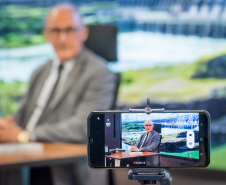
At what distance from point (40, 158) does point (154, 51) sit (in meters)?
2.86

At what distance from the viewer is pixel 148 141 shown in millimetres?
1107

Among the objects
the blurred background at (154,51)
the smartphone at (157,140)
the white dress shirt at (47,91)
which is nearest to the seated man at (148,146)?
the smartphone at (157,140)

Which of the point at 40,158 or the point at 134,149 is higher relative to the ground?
the point at 134,149

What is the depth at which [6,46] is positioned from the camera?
5172mm

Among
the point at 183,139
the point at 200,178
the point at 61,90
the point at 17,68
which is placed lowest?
the point at 200,178

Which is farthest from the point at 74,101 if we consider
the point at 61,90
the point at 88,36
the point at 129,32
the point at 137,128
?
the point at 129,32

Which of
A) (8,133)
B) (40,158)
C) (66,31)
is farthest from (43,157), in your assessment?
(66,31)

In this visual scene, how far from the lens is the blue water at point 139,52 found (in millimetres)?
4723

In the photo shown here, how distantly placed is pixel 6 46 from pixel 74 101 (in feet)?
8.16

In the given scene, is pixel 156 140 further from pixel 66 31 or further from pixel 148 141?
pixel 66 31

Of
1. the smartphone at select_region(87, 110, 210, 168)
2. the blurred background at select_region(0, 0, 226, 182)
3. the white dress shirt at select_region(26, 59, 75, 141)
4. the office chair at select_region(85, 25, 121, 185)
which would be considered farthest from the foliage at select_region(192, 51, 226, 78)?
the smartphone at select_region(87, 110, 210, 168)

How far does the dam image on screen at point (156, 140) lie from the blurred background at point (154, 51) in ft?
11.6

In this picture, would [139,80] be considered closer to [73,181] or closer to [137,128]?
[73,181]

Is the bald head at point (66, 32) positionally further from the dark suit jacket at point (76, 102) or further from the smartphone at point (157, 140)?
the smartphone at point (157, 140)
